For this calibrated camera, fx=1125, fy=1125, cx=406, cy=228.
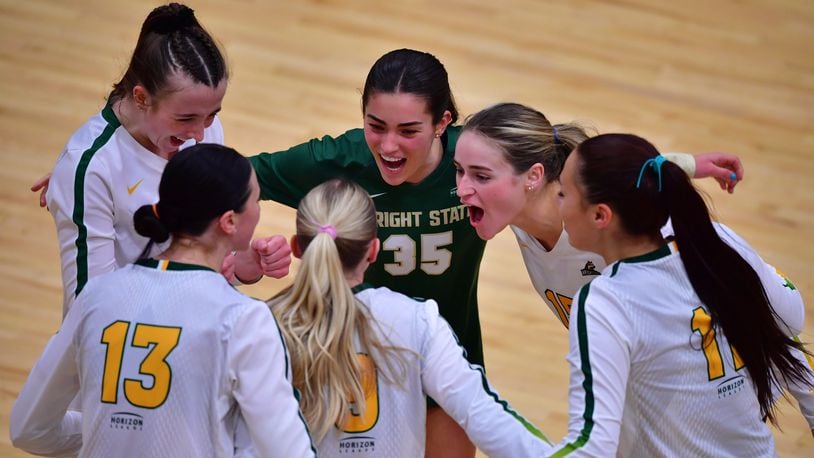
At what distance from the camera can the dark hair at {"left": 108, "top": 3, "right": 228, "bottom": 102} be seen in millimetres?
2945

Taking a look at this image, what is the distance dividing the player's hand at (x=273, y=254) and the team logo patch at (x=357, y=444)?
65cm

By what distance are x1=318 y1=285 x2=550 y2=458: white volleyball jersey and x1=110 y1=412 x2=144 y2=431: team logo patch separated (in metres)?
0.40

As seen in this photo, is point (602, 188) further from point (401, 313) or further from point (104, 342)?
point (104, 342)

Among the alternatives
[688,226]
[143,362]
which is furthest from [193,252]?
[688,226]

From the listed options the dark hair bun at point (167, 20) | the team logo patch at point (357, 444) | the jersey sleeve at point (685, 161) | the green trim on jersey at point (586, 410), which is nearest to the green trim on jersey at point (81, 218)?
the dark hair bun at point (167, 20)

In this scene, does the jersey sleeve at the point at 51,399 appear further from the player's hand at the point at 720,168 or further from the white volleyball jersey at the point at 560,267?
the player's hand at the point at 720,168

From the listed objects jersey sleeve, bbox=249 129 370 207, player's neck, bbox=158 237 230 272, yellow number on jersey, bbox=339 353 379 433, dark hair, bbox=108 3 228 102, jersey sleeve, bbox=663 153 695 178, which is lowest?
yellow number on jersey, bbox=339 353 379 433

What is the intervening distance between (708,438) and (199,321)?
3.81 feet

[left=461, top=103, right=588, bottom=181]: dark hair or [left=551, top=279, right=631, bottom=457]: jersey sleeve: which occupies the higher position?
[left=461, top=103, right=588, bottom=181]: dark hair

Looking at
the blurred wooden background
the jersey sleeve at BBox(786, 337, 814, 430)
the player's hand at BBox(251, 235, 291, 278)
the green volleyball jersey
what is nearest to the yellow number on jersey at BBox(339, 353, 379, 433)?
the player's hand at BBox(251, 235, 291, 278)

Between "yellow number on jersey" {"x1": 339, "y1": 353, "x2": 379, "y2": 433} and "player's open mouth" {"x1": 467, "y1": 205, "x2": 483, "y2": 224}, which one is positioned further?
"player's open mouth" {"x1": 467, "y1": 205, "x2": 483, "y2": 224}

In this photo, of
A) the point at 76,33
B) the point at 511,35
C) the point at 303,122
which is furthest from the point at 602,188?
the point at 76,33

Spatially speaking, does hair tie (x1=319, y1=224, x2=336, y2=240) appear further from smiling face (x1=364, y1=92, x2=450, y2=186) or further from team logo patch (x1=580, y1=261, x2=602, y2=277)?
team logo patch (x1=580, y1=261, x2=602, y2=277)

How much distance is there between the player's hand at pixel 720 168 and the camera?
9.84ft
